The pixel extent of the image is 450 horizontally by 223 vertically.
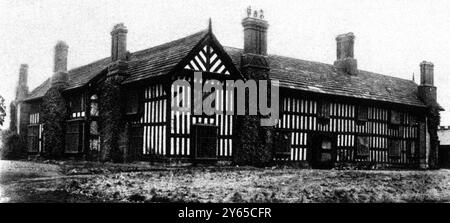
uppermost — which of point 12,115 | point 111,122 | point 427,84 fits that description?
point 427,84

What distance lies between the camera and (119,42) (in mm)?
22578

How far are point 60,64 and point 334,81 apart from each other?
14716mm

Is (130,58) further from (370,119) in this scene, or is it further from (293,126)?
(370,119)

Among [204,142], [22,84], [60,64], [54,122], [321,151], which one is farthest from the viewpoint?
[22,84]

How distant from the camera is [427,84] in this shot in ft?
99.3

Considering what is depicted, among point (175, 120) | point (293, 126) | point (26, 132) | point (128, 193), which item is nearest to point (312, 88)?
point (293, 126)

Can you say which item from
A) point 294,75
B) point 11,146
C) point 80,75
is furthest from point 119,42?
point 11,146

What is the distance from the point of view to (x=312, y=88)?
23922 mm

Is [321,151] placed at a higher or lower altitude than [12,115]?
lower

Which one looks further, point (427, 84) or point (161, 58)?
point (427, 84)

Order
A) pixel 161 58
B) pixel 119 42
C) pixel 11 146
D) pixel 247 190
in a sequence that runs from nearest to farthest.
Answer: pixel 247 190 → pixel 161 58 → pixel 119 42 → pixel 11 146

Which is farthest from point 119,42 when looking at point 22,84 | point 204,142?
point 22,84

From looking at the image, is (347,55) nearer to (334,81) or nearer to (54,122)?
(334,81)

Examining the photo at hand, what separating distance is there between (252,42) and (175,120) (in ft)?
18.9
